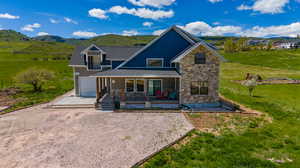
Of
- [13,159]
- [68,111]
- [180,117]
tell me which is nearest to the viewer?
[13,159]

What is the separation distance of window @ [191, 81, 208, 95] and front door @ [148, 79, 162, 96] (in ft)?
11.3

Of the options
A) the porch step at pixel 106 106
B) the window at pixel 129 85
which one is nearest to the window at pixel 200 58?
the window at pixel 129 85

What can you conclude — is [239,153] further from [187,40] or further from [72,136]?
[187,40]

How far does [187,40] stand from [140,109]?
9.23 metres

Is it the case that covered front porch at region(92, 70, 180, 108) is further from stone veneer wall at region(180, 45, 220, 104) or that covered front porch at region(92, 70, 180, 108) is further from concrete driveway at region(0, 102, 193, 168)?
concrete driveway at region(0, 102, 193, 168)

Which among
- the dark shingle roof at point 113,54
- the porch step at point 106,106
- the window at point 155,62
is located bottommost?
the porch step at point 106,106

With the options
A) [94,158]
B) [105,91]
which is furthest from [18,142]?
[105,91]

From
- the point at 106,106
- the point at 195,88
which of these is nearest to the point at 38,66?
the point at 106,106

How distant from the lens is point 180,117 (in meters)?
12.0

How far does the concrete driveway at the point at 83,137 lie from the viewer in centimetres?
686

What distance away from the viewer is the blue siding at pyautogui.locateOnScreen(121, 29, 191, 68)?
54.6 feet

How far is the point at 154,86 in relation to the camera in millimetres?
16047

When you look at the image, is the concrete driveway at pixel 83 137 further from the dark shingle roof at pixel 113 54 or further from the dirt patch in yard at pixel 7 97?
the dark shingle roof at pixel 113 54

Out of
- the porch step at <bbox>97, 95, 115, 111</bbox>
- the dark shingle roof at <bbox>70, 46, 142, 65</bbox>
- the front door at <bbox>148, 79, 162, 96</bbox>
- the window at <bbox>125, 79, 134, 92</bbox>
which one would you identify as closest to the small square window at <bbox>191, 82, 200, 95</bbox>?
the front door at <bbox>148, 79, 162, 96</bbox>
